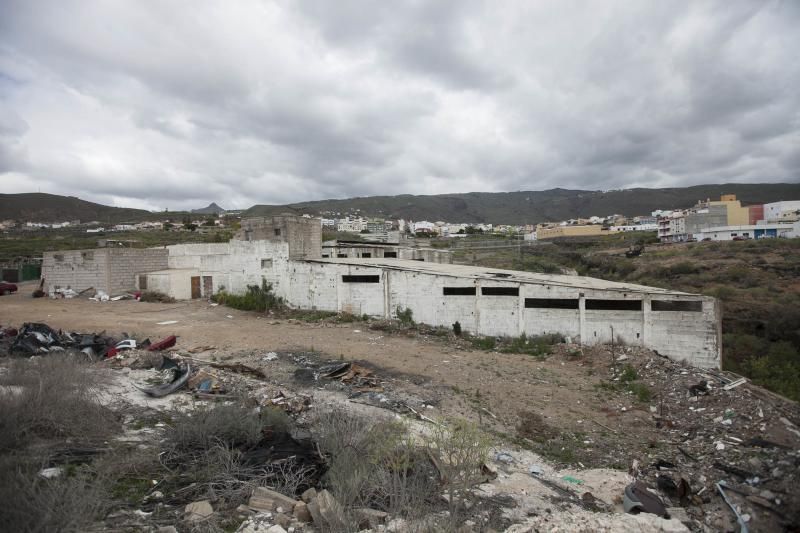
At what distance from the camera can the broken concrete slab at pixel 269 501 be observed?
395cm

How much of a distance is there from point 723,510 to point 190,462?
6944mm

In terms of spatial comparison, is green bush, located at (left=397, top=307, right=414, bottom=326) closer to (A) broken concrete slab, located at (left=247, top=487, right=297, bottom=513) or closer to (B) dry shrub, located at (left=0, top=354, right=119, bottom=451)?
(B) dry shrub, located at (left=0, top=354, right=119, bottom=451)

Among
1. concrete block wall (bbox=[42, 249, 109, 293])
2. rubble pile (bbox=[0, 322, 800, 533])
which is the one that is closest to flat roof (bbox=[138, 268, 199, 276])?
concrete block wall (bbox=[42, 249, 109, 293])

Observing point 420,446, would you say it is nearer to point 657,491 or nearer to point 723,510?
point 657,491

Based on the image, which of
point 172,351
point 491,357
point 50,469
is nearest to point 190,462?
point 50,469

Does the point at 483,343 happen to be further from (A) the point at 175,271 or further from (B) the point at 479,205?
(B) the point at 479,205

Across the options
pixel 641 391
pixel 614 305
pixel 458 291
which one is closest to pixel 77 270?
pixel 458 291

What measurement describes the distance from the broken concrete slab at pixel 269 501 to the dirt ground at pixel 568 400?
304 centimetres

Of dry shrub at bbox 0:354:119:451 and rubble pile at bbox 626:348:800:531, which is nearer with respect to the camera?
dry shrub at bbox 0:354:119:451

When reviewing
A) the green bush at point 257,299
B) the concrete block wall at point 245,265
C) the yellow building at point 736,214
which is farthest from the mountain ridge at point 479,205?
the green bush at point 257,299

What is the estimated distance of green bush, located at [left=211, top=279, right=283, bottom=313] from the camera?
742 inches

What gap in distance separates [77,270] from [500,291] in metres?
21.5

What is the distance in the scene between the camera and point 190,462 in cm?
458

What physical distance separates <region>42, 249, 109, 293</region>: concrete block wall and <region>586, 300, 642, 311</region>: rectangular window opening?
22.4 m
